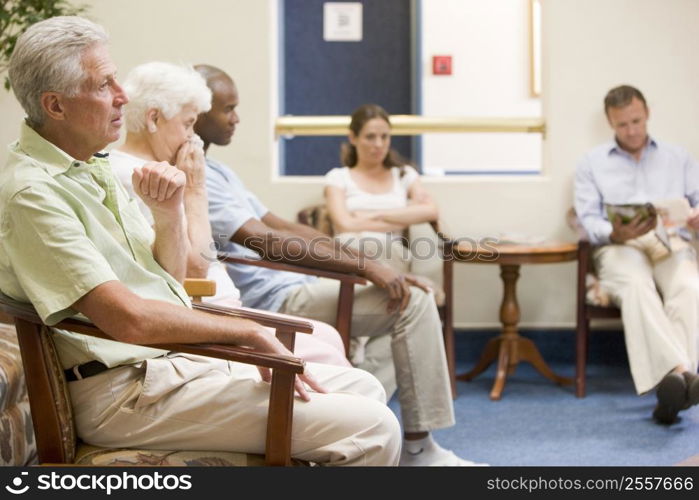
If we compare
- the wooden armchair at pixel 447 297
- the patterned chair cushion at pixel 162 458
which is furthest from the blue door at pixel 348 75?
the patterned chair cushion at pixel 162 458

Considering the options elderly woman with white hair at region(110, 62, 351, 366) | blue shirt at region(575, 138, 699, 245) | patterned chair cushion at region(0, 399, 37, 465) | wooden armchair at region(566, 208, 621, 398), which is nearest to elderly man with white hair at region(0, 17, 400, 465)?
patterned chair cushion at region(0, 399, 37, 465)

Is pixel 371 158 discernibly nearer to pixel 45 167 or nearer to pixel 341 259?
pixel 341 259

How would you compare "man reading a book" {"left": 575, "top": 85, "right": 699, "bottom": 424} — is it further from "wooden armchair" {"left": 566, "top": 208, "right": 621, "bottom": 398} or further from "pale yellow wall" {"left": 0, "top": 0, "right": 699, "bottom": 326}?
"pale yellow wall" {"left": 0, "top": 0, "right": 699, "bottom": 326}

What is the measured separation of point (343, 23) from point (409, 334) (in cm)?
397

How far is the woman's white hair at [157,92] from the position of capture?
2723 millimetres

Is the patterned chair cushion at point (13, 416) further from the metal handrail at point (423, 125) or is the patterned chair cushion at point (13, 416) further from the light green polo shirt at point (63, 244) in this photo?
the metal handrail at point (423, 125)

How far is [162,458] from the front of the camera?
188 centimetres

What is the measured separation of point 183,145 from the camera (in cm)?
273

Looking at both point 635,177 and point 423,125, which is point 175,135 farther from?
point 635,177

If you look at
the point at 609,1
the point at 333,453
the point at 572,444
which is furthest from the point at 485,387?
the point at 333,453

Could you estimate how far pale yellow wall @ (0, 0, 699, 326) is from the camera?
15.5 ft

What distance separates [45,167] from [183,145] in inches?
35.3

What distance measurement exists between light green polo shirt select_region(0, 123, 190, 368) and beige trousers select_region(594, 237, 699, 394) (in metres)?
2.37

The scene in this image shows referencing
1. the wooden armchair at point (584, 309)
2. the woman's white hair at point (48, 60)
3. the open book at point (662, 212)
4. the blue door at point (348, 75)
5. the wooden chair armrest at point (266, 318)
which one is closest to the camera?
the woman's white hair at point (48, 60)
